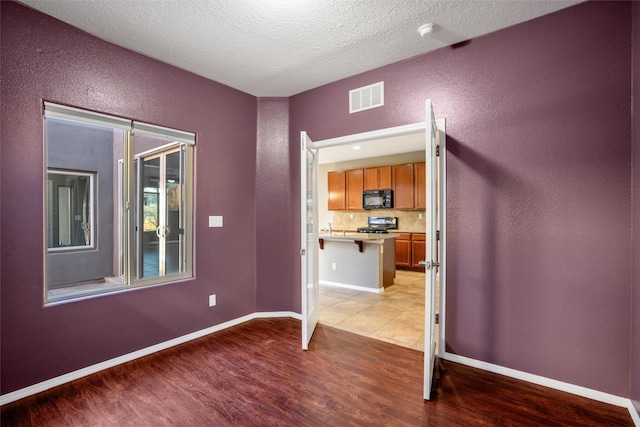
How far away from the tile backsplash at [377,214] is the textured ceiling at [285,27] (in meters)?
4.48

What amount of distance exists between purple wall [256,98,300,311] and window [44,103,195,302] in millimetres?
853

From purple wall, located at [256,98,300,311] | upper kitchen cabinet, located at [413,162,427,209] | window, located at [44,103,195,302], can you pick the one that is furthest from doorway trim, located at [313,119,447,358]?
upper kitchen cabinet, located at [413,162,427,209]

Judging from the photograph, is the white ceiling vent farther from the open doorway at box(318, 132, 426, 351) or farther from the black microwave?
the black microwave

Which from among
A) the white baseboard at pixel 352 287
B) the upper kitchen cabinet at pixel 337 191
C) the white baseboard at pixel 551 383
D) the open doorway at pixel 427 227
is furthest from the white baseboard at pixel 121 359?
the upper kitchen cabinet at pixel 337 191

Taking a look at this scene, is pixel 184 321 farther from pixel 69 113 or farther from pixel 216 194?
pixel 69 113

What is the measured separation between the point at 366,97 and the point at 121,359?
3.33 metres

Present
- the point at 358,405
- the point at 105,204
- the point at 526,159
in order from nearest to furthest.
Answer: the point at 358,405
the point at 526,159
the point at 105,204

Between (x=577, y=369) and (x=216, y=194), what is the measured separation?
3.46 metres

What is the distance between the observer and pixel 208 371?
7.68 feet

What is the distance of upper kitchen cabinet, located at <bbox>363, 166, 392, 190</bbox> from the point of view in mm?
6770

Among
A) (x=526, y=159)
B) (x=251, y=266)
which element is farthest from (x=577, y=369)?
(x=251, y=266)

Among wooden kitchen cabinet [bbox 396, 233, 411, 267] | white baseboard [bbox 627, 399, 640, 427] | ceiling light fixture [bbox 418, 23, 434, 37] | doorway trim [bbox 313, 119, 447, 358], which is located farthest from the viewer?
wooden kitchen cabinet [bbox 396, 233, 411, 267]

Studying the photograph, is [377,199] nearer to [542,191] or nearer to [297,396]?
[542,191]

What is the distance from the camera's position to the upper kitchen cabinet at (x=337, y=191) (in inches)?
298
